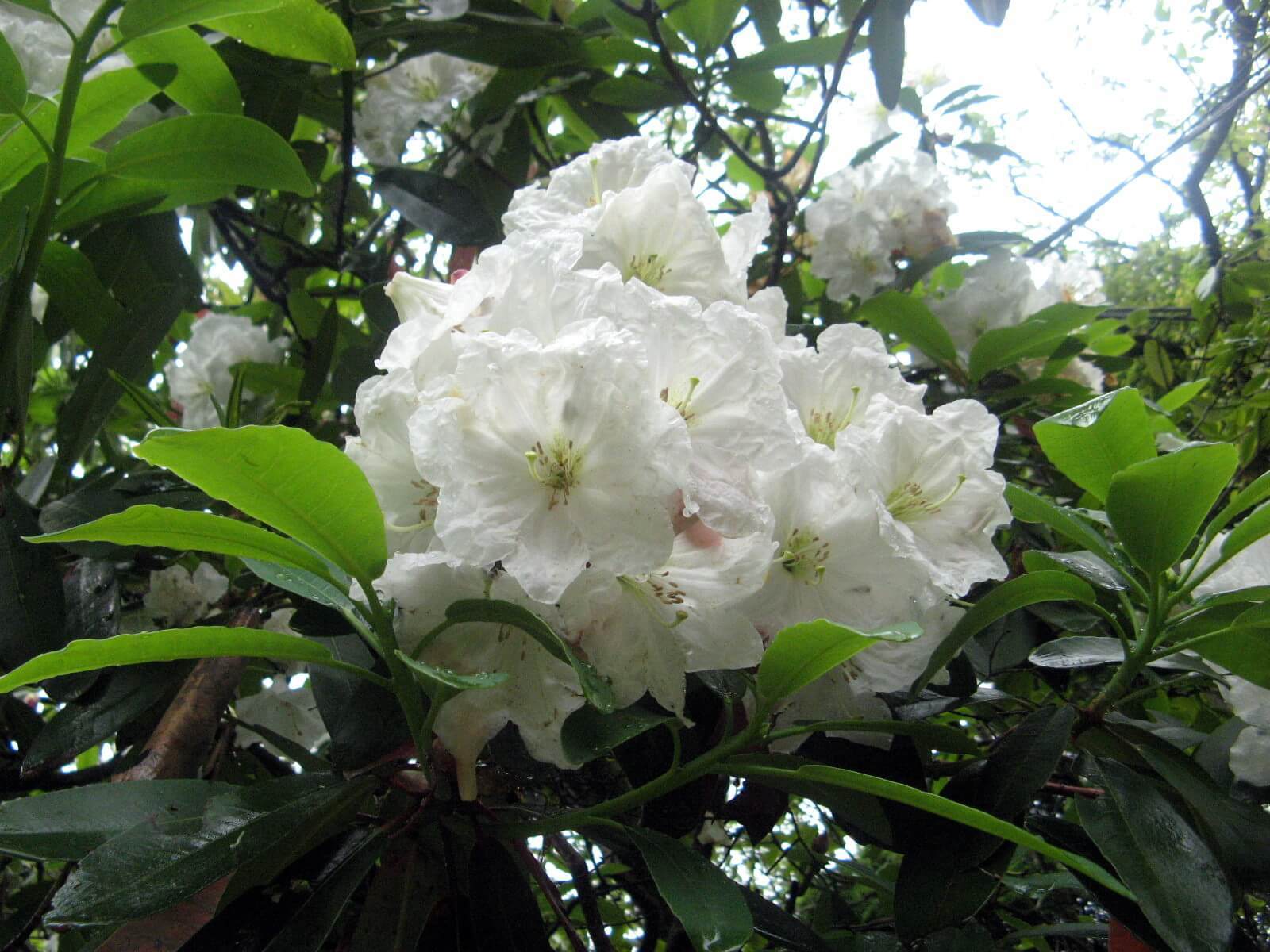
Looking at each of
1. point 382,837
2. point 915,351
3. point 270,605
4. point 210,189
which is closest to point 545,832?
point 382,837

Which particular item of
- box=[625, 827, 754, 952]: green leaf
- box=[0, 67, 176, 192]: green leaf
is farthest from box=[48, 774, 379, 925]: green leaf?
box=[0, 67, 176, 192]: green leaf

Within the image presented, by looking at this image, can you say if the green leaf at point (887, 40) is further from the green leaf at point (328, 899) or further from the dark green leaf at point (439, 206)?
the green leaf at point (328, 899)

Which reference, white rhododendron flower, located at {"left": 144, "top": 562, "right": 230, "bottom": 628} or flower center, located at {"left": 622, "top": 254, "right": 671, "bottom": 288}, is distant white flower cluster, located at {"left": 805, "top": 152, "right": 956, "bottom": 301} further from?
white rhododendron flower, located at {"left": 144, "top": 562, "right": 230, "bottom": 628}

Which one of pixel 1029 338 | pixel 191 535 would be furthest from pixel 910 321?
pixel 191 535

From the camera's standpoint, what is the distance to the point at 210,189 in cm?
107

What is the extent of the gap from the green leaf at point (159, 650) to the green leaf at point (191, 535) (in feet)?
0.17

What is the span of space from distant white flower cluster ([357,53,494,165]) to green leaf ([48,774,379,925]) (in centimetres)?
114

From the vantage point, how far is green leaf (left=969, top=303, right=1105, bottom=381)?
1.25 meters

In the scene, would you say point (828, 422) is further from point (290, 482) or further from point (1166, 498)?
point (290, 482)

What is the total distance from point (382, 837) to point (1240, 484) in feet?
4.34

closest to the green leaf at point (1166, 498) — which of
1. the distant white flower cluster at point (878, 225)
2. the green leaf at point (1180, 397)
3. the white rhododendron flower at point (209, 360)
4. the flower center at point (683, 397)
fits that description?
the flower center at point (683, 397)

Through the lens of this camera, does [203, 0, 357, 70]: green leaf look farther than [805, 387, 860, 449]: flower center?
Yes

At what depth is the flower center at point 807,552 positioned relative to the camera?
747 millimetres

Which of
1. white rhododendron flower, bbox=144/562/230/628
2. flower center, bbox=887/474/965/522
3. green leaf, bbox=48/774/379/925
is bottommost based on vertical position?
white rhododendron flower, bbox=144/562/230/628
